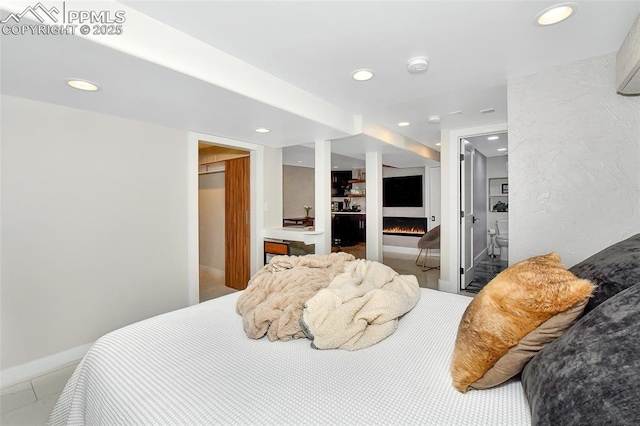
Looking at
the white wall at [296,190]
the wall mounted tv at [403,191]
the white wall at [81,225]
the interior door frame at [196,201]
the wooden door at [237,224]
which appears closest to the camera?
the white wall at [81,225]

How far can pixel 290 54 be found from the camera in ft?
6.83

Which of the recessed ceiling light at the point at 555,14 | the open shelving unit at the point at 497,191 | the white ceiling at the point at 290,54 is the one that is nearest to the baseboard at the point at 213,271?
the white ceiling at the point at 290,54

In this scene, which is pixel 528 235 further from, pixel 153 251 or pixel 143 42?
pixel 153 251

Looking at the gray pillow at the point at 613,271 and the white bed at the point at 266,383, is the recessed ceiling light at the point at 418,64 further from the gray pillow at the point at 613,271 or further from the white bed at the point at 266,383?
the white bed at the point at 266,383

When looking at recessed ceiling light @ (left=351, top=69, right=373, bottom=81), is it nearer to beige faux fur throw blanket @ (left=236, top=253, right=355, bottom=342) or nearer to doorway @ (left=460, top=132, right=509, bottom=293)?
beige faux fur throw blanket @ (left=236, top=253, right=355, bottom=342)

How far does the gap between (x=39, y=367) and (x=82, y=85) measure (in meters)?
2.21

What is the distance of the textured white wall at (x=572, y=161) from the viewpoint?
80.0 inches

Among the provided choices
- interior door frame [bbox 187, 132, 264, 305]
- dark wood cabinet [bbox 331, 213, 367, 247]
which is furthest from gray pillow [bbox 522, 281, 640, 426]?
dark wood cabinet [bbox 331, 213, 367, 247]

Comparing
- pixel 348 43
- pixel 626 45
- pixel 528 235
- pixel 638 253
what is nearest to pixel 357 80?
pixel 348 43

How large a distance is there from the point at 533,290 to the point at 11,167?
3.29 m

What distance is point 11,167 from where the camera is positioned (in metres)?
2.20

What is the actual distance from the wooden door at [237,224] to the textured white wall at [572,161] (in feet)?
10.7

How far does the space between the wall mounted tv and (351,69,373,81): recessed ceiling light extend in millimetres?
5245

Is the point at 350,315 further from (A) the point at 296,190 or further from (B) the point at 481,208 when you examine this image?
(A) the point at 296,190
